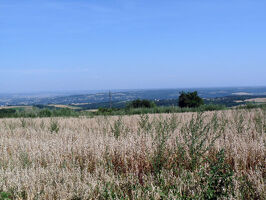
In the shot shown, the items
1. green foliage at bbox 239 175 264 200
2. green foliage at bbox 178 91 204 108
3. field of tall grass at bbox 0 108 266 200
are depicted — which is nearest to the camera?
green foliage at bbox 239 175 264 200

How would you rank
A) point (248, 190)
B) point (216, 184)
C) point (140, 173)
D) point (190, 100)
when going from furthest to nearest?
point (190, 100) < point (140, 173) < point (216, 184) < point (248, 190)

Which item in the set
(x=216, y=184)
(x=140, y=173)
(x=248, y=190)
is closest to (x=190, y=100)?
(x=140, y=173)

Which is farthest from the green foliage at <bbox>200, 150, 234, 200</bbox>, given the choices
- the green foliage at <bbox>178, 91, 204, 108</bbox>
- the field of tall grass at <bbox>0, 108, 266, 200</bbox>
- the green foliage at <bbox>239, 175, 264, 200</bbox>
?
the green foliage at <bbox>178, 91, 204, 108</bbox>

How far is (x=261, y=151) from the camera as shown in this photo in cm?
484

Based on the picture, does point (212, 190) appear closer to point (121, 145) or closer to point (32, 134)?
point (121, 145)

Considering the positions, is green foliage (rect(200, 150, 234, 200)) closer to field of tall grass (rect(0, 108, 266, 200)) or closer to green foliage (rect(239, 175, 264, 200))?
field of tall grass (rect(0, 108, 266, 200))

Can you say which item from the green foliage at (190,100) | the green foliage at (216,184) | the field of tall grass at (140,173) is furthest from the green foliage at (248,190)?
the green foliage at (190,100)

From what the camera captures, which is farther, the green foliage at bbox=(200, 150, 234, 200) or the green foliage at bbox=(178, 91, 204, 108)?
the green foliage at bbox=(178, 91, 204, 108)

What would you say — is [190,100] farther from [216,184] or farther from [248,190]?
[248,190]

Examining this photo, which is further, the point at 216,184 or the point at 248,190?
the point at 216,184

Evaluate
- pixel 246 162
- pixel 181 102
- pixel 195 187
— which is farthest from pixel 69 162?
pixel 181 102


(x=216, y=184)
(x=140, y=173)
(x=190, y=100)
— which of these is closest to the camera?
(x=216, y=184)

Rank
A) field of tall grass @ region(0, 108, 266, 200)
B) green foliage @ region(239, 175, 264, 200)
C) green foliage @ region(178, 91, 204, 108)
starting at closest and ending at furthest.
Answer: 1. green foliage @ region(239, 175, 264, 200)
2. field of tall grass @ region(0, 108, 266, 200)
3. green foliage @ region(178, 91, 204, 108)

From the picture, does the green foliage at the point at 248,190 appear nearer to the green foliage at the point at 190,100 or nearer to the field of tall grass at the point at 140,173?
the field of tall grass at the point at 140,173
